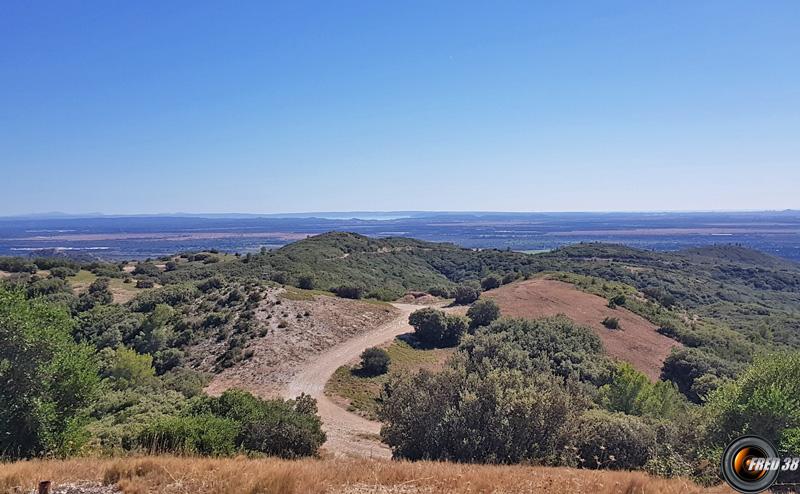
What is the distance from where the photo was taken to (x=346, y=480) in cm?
934

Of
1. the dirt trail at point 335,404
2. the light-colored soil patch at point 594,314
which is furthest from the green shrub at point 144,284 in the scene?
the light-colored soil patch at point 594,314

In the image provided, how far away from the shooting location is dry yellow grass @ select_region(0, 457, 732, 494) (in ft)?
28.5

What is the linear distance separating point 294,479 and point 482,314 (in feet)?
107

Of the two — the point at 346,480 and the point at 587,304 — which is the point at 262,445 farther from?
the point at 587,304

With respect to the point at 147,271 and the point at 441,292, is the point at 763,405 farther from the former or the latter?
the point at 147,271

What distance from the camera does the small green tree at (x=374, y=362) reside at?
30.6 metres

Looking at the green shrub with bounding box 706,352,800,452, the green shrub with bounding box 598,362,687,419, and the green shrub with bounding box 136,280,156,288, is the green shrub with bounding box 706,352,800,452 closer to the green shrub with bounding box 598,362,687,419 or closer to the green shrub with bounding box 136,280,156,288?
the green shrub with bounding box 598,362,687,419

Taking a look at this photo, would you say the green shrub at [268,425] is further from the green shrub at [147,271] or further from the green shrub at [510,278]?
the green shrub at [147,271]

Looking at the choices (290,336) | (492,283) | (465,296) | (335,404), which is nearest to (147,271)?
(290,336)

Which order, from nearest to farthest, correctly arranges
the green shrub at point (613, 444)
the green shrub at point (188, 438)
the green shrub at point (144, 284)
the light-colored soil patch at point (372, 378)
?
the green shrub at point (188, 438) < the green shrub at point (613, 444) < the light-colored soil patch at point (372, 378) < the green shrub at point (144, 284)

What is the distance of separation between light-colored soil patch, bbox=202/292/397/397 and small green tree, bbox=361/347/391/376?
4.23 meters

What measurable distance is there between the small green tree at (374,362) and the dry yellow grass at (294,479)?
20563mm

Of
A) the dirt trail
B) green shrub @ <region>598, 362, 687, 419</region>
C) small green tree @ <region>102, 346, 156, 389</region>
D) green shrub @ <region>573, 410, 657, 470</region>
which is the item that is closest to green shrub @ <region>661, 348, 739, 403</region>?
green shrub @ <region>598, 362, 687, 419</region>

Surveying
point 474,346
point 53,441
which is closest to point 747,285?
point 474,346
